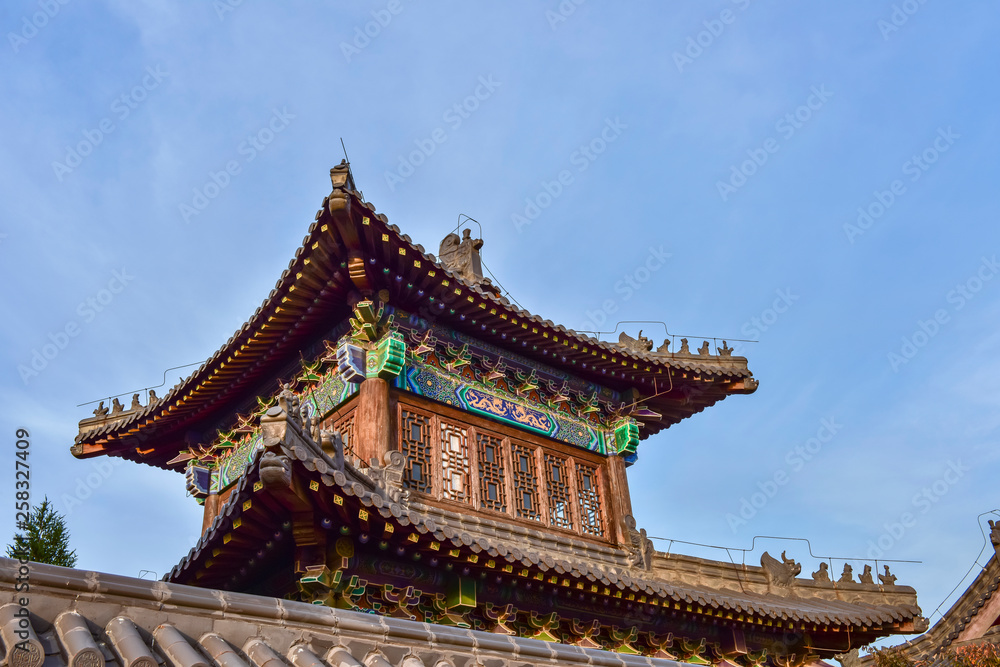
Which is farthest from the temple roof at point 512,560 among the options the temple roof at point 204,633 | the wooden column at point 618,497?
the temple roof at point 204,633

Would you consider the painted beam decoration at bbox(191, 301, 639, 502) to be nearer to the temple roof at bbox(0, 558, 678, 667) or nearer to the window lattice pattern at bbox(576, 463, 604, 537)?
the window lattice pattern at bbox(576, 463, 604, 537)

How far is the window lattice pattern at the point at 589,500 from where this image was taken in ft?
41.2

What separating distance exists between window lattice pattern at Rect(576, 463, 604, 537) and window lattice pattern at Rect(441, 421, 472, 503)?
2117mm

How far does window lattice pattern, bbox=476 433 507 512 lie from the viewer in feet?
37.6

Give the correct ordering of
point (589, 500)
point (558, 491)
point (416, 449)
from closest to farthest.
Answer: point (416, 449) → point (558, 491) → point (589, 500)

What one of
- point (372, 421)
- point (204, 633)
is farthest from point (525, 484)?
point (204, 633)

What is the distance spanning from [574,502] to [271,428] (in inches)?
251

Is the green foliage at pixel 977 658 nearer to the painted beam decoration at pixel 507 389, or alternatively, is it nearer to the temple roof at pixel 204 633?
the painted beam decoration at pixel 507 389

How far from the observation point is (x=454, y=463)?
1137 cm

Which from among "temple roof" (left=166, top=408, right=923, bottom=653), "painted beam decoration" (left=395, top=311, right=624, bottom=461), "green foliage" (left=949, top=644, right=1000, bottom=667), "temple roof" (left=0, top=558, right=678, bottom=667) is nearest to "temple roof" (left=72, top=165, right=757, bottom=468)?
"painted beam decoration" (left=395, top=311, right=624, bottom=461)

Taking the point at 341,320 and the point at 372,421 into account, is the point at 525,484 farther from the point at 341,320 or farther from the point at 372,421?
the point at 341,320

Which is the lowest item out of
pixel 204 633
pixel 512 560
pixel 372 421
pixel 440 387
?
pixel 204 633

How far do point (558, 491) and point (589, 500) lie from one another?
652 mm

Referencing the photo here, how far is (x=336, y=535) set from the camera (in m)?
8.33
